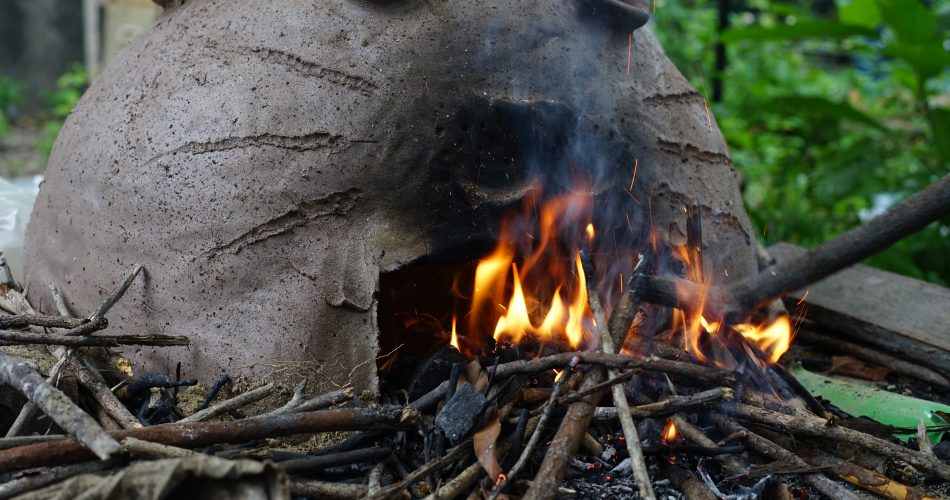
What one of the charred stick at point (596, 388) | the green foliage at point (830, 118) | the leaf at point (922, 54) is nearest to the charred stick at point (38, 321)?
the charred stick at point (596, 388)

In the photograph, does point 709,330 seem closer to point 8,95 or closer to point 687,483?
point 687,483

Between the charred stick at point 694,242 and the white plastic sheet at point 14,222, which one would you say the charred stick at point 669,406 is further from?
the white plastic sheet at point 14,222

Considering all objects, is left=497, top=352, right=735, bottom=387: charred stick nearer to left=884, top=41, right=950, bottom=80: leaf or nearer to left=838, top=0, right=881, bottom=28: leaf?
left=884, top=41, right=950, bottom=80: leaf

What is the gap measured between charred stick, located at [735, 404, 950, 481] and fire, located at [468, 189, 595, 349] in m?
0.60

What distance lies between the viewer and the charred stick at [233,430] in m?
1.97

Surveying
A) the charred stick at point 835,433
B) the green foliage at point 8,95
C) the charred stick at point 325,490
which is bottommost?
the green foliage at point 8,95

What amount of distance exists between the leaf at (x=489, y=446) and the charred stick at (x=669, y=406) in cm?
30

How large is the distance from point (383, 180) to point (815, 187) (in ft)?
12.2

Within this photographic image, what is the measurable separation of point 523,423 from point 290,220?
91 centimetres

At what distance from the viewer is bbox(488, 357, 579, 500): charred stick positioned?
2.13 meters

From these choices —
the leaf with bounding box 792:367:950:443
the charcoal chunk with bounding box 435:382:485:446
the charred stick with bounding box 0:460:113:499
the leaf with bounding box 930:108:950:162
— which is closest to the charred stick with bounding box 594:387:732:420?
the charcoal chunk with bounding box 435:382:485:446

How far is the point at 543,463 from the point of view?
7.05 feet

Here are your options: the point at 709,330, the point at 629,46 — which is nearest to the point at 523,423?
the point at 709,330

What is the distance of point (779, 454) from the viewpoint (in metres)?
2.38
